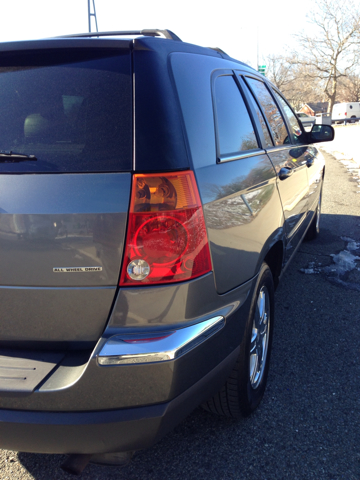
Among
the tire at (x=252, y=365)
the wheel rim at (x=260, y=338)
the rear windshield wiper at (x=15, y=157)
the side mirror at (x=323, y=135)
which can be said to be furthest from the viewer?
the side mirror at (x=323, y=135)

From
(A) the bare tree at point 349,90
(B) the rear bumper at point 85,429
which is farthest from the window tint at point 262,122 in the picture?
(A) the bare tree at point 349,90

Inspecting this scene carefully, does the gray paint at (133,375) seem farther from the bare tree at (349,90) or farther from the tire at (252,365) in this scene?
the bare tree at (349,90)

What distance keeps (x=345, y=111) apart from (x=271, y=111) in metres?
51.3

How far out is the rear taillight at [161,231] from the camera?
1.60 meters

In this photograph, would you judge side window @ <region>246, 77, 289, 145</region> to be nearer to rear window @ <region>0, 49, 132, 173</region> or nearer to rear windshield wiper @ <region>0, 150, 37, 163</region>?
rear window @ <region>0, 49, 132, 173</region>

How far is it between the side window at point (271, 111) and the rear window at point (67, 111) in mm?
1621

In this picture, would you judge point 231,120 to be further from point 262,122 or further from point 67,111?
point 67,111

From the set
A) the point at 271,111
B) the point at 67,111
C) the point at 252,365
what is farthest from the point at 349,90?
the point at 67,111

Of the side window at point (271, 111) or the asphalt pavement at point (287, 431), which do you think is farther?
the side window at point (271, 111)

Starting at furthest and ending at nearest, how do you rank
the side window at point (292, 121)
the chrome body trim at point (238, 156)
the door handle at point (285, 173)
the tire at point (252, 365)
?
the side window at point (292, 121) → the door handle at point (285, 173) → the tire at point (252, 365) → the chrome body trim at point (238, 156)

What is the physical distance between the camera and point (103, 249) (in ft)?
5.19

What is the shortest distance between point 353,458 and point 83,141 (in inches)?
77.7

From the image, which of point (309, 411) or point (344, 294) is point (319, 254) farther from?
point (309, 411)

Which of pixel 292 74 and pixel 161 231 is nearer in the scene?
pixel 161 231
